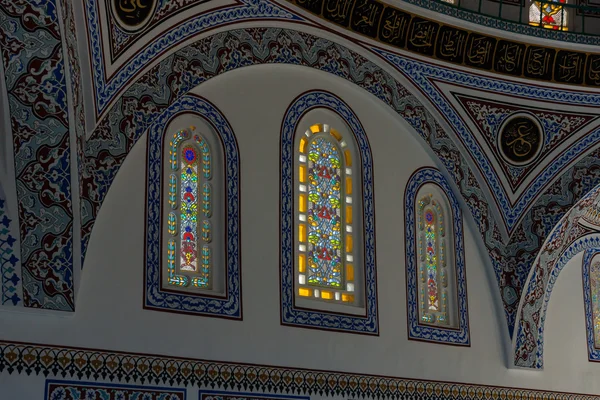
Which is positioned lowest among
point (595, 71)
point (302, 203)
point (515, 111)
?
point (302, 203)

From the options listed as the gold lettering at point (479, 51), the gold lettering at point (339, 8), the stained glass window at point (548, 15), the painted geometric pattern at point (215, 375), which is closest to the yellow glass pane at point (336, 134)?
the gold lettering at point (339, 8)

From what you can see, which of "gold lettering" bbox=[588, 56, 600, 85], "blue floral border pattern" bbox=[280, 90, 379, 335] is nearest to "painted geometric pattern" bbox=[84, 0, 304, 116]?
"blue floral border pattern" bbox=[280, 90, 379, 335]

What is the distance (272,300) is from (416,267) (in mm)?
1792

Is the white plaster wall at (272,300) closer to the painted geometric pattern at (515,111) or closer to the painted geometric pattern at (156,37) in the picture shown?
the painted geometric pattern at (156,37)

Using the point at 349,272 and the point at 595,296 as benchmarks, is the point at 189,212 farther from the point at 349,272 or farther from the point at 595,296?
the point at 595,296

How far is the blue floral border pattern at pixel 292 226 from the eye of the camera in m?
8.05

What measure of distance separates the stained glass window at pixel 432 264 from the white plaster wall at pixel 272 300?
29 cm

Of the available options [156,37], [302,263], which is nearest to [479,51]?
[302,263]

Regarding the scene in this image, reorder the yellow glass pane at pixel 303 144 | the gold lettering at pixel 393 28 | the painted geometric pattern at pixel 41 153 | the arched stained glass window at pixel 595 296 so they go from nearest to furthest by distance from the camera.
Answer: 1. the painted geometric pattern at pixel 41 153
2. the yellow glass pane at pixel 303 144
3. the gold lettering at pixel 393 28
4. the arched stained glass window at pixel 595 296

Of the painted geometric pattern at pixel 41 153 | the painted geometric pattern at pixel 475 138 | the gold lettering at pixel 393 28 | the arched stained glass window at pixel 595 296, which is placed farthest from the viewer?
the arched stained glass window at pixel 595 296

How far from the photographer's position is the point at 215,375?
24.2ft

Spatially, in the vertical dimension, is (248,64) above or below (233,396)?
above

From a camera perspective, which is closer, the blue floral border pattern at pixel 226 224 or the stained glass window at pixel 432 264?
the blue floral border pattern at pixel 226 224

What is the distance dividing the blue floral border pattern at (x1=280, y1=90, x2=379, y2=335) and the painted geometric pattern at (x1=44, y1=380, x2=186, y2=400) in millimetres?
1250
